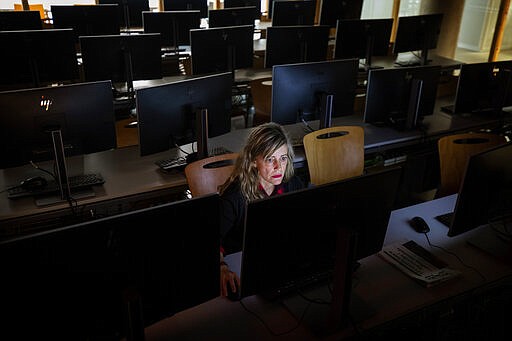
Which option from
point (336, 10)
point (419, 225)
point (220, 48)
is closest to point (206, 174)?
point (419, 225)

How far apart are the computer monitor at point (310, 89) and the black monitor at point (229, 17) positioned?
2644 millimetres

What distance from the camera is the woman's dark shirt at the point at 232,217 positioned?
1.93 m

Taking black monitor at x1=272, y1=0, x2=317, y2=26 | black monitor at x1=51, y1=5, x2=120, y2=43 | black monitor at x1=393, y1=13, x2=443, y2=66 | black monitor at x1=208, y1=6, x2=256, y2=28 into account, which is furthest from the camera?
black monitor at x1=272, y1=0, x2=317, y2=26

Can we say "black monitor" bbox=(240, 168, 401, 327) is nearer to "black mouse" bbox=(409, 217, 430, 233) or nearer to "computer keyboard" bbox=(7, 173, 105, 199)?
"black mouse" bbox=(409, 217, 430, 233)

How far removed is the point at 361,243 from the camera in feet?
5.27

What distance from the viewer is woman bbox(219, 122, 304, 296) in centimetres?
195

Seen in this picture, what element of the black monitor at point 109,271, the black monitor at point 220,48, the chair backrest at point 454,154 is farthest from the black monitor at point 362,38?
the black monitor at point 109,271

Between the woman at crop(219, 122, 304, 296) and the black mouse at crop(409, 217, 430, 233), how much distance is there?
2.29 ft

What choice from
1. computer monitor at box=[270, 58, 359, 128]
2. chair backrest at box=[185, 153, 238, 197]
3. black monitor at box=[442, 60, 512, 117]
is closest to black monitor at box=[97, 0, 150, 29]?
computer monitor at box=[270, 58, 359, 128]

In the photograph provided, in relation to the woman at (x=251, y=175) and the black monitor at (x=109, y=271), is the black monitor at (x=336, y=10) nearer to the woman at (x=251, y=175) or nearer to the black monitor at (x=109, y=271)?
the woman at (x=251, y=175)

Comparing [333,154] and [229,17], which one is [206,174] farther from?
[229,17]

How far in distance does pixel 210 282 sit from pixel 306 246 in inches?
12.4

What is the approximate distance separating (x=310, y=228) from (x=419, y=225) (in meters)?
0.97

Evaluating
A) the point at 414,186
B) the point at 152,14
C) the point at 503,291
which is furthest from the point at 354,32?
the point at 503,291
